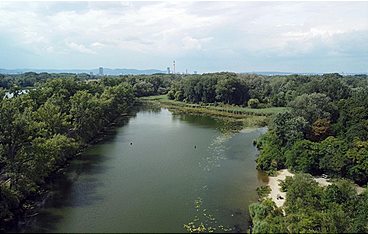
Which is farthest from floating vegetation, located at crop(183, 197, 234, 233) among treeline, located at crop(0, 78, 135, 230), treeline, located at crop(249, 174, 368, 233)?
treeline, located at crop(0, 78, 135, 230)

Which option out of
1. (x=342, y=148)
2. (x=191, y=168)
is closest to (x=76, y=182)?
(x=191, y=168)

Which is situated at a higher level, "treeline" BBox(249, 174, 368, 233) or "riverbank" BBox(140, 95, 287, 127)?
"treeline" BBox(249, 174, 368, 233)

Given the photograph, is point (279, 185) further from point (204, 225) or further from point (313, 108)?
point (313, 108)

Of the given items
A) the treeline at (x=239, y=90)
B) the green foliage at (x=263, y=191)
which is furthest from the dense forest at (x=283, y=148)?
the treeline at (x=239, y=90)

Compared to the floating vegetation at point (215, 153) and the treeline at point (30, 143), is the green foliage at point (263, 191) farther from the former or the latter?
the treeline at point (30, 143)

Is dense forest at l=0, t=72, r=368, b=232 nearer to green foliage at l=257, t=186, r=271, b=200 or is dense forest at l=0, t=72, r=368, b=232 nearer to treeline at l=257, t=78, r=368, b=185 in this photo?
treeline at l=257, t=78, r=368, b=185

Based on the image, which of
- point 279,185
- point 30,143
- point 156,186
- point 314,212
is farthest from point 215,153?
point 314,212

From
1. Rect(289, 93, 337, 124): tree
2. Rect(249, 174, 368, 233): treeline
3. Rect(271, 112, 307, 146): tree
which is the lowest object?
Rect(249, 174, 368, 233): treeline
